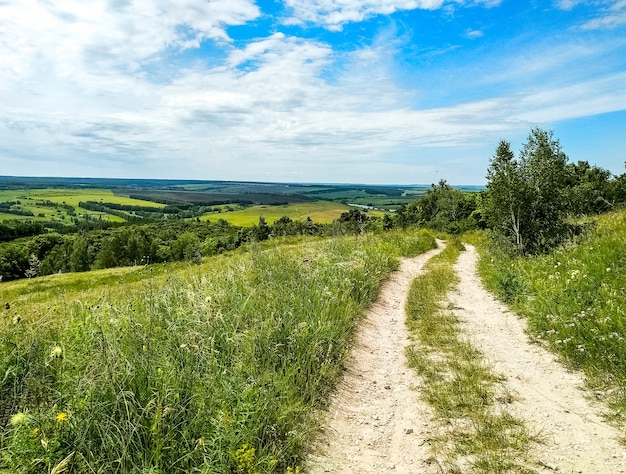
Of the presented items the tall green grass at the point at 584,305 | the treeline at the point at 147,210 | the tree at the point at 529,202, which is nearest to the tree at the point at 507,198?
the tree at the point at 529,202

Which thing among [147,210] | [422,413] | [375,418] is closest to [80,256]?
[147,210]

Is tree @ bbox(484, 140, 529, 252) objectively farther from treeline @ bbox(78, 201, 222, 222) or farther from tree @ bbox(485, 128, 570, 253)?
treeline @ bbox(78, 201, 222, 222)

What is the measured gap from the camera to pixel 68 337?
5008 millimetres

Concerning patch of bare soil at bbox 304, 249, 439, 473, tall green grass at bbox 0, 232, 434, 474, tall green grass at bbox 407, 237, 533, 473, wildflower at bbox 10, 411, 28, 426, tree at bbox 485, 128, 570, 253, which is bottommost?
patch of bare soil at bbox 304, 249, 439, 473

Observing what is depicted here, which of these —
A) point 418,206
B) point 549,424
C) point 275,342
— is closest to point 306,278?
point 275,342

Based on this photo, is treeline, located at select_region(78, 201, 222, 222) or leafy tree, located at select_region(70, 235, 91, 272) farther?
treeline, located at select_region(78, 201, 222, 222)

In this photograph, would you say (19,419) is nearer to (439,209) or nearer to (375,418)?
(375,418)

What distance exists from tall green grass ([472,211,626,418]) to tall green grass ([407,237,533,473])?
1.30 meters

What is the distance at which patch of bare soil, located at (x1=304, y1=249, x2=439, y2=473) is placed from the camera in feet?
13.4

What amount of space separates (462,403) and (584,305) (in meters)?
3.69

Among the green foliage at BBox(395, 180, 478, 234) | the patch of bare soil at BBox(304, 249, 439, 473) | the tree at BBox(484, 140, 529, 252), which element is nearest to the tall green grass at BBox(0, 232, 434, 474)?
the patch of bare soil at BBox(304, 249, 439, 473)

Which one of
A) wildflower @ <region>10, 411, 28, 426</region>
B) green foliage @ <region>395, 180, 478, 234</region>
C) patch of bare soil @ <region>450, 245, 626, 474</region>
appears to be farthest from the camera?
green foliage @ <region>395, 180, 478, 234</region>

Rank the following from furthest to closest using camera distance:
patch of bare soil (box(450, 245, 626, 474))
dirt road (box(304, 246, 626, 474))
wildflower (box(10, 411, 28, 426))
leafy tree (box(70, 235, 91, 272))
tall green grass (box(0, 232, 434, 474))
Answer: leafy tree (box(70, 235, 91, 272))
dirt road (box(304, 246, 626, 474))
patch of bare soil (box(450, 245, 626, 474))
tall green grass (box(0, 232, 434, 474))
wildflower (box(10, 411, 28, 426))

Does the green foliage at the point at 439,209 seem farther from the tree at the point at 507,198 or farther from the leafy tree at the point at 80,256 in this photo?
the leafy tree at the point at 80,256
